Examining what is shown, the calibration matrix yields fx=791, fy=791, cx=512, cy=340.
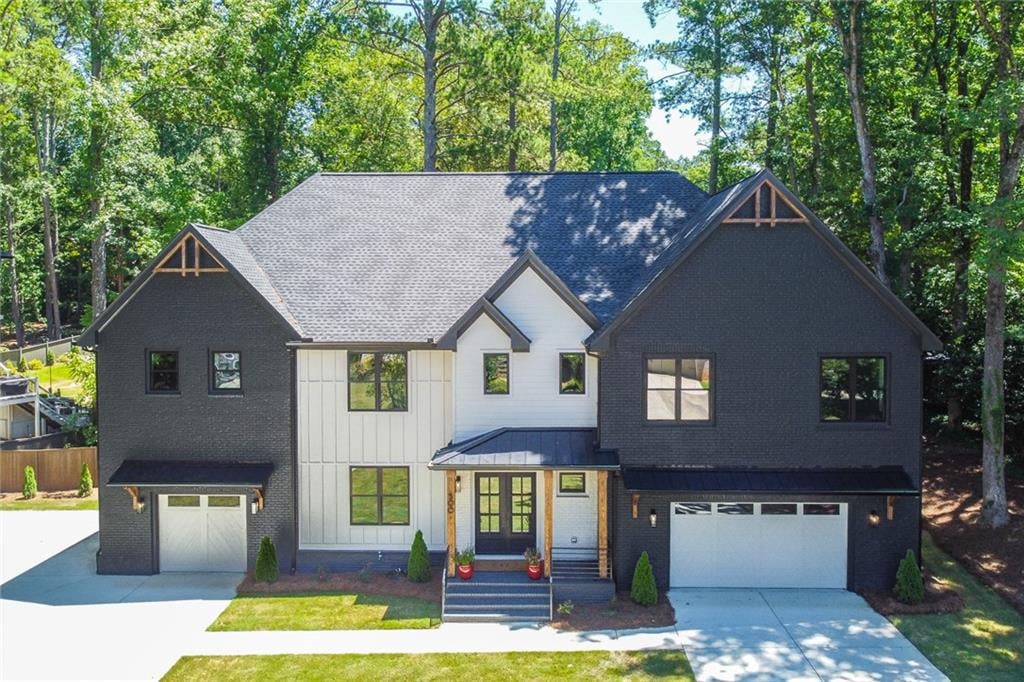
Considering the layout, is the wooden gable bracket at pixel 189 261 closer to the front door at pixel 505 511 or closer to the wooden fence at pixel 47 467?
the front door at pixel 505 511

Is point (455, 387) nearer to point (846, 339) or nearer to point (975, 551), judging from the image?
point (846, 339)

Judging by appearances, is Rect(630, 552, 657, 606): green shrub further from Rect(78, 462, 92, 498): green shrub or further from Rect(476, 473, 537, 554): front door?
Rect(78, 462, 92, 498): green shrub

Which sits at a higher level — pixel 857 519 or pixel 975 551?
pixel 857 519

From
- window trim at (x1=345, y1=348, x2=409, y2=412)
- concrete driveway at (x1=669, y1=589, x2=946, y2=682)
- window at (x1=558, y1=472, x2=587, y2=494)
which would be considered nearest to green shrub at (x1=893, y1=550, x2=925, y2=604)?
concrete driveway at (x1=669, y1=589, x2=946, y2=682)

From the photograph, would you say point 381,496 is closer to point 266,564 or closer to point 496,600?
point 266,564

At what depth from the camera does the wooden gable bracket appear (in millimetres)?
17953

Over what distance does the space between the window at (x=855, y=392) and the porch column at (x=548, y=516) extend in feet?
20.0

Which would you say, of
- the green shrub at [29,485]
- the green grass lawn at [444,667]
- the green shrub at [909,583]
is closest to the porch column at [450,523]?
the green grass lawn at [444,667]

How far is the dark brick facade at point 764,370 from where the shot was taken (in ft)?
55.7

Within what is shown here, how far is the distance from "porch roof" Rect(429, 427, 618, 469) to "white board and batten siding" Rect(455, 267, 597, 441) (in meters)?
0.30

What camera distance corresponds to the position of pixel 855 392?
17.2 m

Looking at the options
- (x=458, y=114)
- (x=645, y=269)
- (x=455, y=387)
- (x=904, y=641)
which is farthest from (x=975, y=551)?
(x=458, y=114)

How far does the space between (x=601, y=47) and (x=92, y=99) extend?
22933 millimetres

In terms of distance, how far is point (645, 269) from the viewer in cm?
1991
